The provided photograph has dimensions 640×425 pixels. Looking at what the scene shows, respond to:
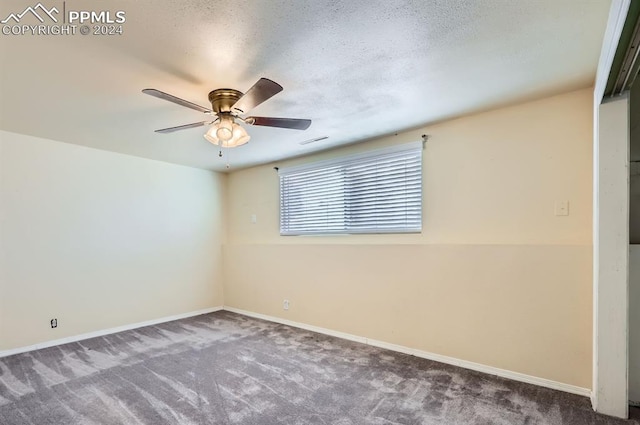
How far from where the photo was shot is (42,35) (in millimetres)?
1713

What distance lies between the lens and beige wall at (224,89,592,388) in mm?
2494

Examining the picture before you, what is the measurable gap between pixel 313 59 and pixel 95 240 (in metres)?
3.61

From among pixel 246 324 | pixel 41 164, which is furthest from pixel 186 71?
pixel 246 324

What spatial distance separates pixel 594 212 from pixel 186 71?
3005 mm

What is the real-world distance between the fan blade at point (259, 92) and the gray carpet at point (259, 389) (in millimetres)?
2082

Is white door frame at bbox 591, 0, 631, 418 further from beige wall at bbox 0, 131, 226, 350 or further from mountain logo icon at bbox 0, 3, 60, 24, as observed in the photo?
beige wall at bbox 0, 131, 226, 350

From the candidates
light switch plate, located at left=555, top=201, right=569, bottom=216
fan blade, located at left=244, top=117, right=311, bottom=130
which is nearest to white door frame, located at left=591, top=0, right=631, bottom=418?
light switch plate, located at left=555, top=201, right=569, bottom=216

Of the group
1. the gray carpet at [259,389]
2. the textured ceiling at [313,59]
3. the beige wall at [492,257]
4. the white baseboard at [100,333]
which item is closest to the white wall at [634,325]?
the beige wall at [492,257]

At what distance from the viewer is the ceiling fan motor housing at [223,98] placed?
2.31 m

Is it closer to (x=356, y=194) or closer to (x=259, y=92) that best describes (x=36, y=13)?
(x=259, y=92)

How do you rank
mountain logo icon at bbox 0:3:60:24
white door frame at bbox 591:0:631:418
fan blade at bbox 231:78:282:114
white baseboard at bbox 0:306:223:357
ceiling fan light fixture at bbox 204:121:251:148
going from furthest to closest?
white baseboard at bbox 0:306:223:357 < ceiling fan light fixture at bbox 204:121:251:148 < white door frame at bbox 591:0:631:418 < fan blade at bbox 231:78:282:114 < mountain logo icon at bbox 0:3:60:24

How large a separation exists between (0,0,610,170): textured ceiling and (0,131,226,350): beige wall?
763 millimetres

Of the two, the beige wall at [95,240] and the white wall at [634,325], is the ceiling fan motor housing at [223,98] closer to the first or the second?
the beige wall at [95,240]

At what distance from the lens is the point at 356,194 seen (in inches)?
152
